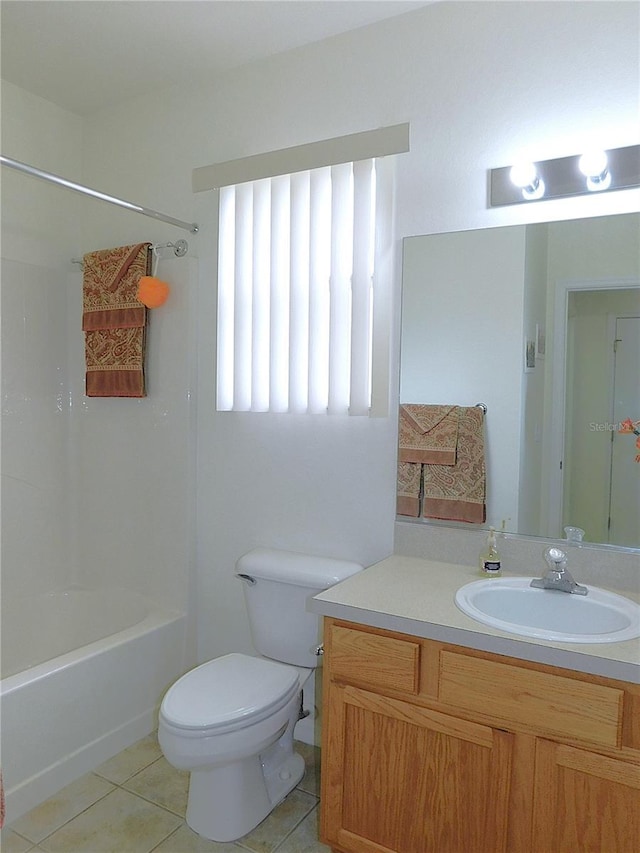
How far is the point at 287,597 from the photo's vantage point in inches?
87.4

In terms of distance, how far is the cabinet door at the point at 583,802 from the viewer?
1.37 metres

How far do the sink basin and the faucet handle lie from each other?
0.21ft

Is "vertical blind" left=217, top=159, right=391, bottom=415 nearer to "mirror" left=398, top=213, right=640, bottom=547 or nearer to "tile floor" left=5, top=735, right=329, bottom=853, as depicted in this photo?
"mirror" left=398, top=213, right=640, bottom=547

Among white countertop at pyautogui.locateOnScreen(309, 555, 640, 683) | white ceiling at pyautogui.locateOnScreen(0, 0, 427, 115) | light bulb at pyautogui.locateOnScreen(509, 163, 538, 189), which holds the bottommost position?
white countertop at pyautogui.locateOnScreen(309, 555, 640, 683)

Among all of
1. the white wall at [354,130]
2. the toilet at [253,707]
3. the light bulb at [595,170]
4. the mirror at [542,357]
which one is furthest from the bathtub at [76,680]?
the light bulb at [595,170]

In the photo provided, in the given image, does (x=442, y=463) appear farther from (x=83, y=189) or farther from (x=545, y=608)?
(x=83, y=189)

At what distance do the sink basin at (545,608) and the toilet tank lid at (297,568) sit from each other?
1.60ft

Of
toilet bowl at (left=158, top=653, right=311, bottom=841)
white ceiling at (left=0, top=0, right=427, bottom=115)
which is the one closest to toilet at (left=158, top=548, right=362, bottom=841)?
toilet bowl at (left=158, top=653, right=311, bottom=841)

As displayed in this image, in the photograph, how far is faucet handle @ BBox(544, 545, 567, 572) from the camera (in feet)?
5.84

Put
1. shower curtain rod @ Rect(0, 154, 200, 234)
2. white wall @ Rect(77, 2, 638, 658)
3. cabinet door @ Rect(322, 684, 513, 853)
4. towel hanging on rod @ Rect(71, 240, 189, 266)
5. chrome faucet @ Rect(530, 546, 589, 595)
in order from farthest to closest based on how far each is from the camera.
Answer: towel hanging on rod @ Rect(71, 240, 189, 266)
shower curtain rod @ Rect(0, 154, 200, 234)
white wall @ Rect(77, 2, 638, 658)
chrome faucet @ Rect(530, 546, 589, 595)
cabinet door @ Rect(322, 684, 513, 853)

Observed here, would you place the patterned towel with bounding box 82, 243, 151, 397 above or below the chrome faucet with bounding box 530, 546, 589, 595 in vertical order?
above

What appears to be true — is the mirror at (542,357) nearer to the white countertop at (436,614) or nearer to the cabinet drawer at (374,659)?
the white countertop at (436,614)

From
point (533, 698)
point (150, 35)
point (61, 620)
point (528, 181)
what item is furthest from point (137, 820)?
point (150, 35)

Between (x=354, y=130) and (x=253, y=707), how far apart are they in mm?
1935
